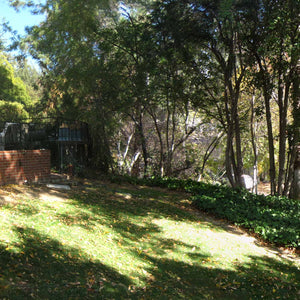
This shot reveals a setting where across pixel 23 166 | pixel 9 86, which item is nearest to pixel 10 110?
pixel 9 86

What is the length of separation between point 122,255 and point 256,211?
186 inches

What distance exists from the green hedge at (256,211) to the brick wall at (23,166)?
444 cm

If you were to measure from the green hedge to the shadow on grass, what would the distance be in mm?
1371

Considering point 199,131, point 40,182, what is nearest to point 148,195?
point 40,182

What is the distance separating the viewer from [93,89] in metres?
13.2

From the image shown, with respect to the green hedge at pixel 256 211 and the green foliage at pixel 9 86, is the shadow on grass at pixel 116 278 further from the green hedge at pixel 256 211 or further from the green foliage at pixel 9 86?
the green foliage at pixel 9 86

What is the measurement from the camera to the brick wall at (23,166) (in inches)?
320

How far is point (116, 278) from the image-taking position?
455 centimetres

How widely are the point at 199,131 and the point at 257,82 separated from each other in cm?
702

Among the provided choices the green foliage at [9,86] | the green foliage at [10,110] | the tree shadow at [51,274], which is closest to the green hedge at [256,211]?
the tree shadow at [51,274]

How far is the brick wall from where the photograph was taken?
8131 millimetres

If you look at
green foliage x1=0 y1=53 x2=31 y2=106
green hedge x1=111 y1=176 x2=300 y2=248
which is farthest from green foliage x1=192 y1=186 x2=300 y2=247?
green foliage x1=0 y1=53 x2=31 y2=106

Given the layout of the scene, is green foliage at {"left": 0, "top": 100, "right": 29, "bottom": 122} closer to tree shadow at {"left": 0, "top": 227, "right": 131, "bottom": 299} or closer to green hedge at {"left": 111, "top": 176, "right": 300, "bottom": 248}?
green hedge at {"left": 111, "top": 176, "right": 300, "bottom": 248}

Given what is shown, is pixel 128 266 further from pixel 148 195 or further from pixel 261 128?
pixel 261 128
